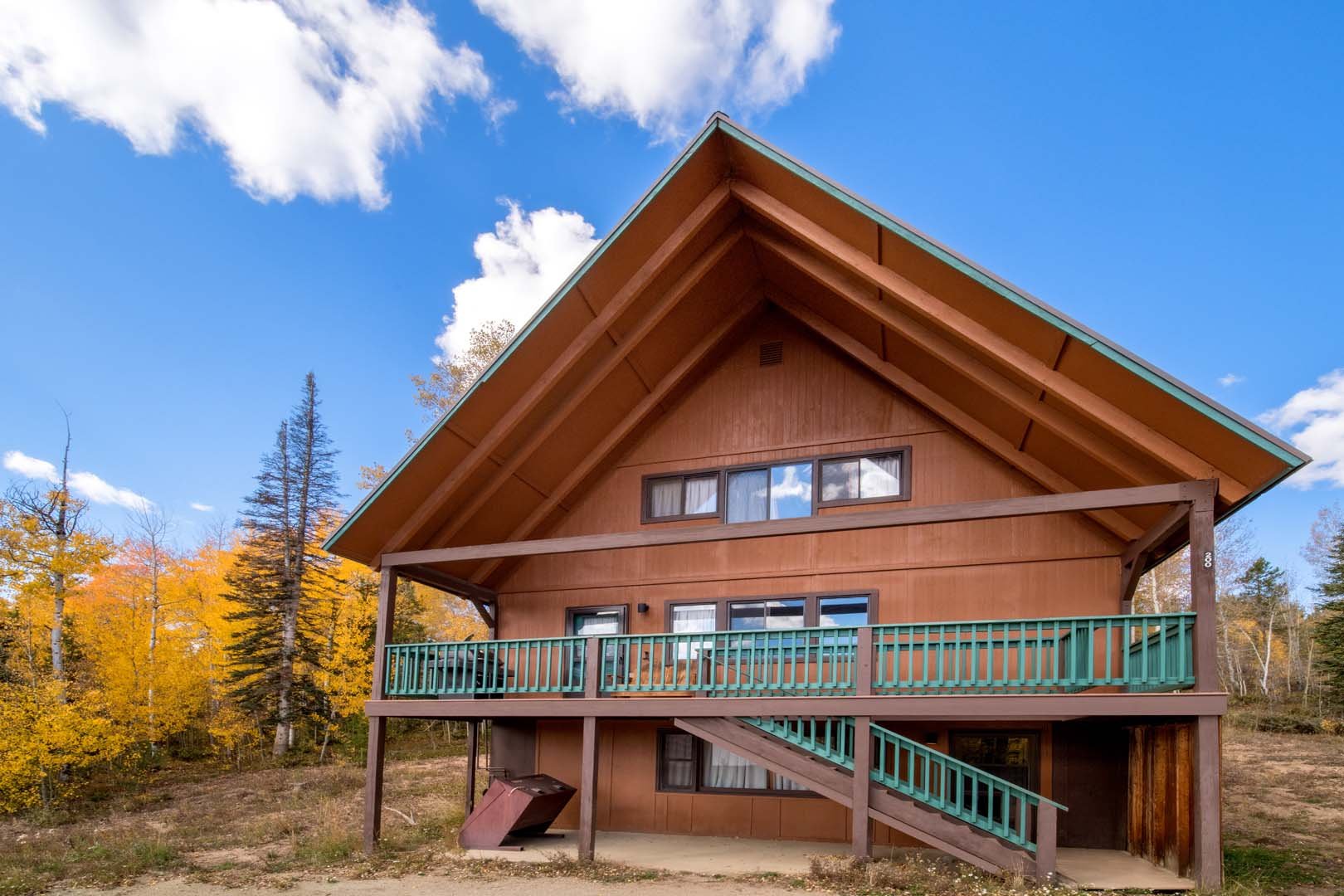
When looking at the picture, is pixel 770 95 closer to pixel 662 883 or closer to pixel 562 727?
pixel 562 727

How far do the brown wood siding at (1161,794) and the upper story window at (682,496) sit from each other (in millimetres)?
7136

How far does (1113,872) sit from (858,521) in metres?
5.14

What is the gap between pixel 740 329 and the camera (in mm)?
16047

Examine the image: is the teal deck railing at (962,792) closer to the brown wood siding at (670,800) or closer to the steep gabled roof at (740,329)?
the brown wood siding at (670,800)

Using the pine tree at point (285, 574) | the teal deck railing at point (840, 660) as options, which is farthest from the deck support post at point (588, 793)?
the pine tree at point (285, 574)

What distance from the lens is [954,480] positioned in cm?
1425

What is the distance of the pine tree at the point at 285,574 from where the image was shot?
29172mm

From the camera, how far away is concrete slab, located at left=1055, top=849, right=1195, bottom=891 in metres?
10.2

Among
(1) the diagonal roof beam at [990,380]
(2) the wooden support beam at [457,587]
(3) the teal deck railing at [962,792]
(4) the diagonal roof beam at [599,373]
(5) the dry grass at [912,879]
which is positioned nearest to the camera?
(5) the dry grass at [912,879]

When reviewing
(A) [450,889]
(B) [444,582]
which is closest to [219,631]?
(B) [444,582]

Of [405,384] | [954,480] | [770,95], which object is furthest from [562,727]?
[770,95]

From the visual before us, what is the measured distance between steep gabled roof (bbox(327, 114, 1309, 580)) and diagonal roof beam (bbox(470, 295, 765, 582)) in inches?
1.4

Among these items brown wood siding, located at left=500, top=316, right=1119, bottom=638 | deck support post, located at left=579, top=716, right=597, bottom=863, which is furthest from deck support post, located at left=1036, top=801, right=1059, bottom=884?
deck support post, located at left=579, top=716, right=597, bottom=863

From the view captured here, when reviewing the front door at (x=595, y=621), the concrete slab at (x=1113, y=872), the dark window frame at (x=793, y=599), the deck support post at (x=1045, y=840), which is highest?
the dark window frame at (x=793, y=599)
